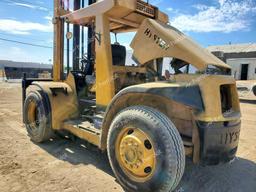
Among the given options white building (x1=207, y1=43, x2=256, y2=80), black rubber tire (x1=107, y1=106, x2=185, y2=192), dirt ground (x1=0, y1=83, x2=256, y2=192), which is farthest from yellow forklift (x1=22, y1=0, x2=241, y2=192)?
white building (x1=207, y1=43, x2=256, y2=80)

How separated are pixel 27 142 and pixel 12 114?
11.8ft

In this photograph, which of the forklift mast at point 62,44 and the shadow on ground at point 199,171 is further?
the forklift mast at point 62,44

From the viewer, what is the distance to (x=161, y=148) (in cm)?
284

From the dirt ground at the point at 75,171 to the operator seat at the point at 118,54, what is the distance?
5.63 ft

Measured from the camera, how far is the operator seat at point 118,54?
449cm

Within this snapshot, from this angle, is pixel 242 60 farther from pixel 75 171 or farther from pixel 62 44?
pixel 75 171

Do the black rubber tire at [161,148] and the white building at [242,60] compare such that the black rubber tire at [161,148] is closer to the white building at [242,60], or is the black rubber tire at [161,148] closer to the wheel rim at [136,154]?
the wheel rim at [136,154]

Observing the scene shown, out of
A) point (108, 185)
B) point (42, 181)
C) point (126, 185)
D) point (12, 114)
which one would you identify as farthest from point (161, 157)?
point (12, 114)

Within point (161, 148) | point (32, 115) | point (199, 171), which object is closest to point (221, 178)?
point (199, 171)

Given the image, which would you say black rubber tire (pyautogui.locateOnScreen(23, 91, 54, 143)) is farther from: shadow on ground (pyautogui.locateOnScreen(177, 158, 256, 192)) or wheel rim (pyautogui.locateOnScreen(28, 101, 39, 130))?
shadow on ground (pyautogui.locateOnScreen(177, 158, 256, 192))

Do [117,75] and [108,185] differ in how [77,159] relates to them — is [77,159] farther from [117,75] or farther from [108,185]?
[117,75]

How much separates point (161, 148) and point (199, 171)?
1.54 meters

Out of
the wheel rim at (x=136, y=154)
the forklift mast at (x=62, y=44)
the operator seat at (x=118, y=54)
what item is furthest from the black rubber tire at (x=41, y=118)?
the wheel rim at (x=136, y=154)

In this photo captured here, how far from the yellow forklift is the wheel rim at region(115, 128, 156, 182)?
0.01 m
